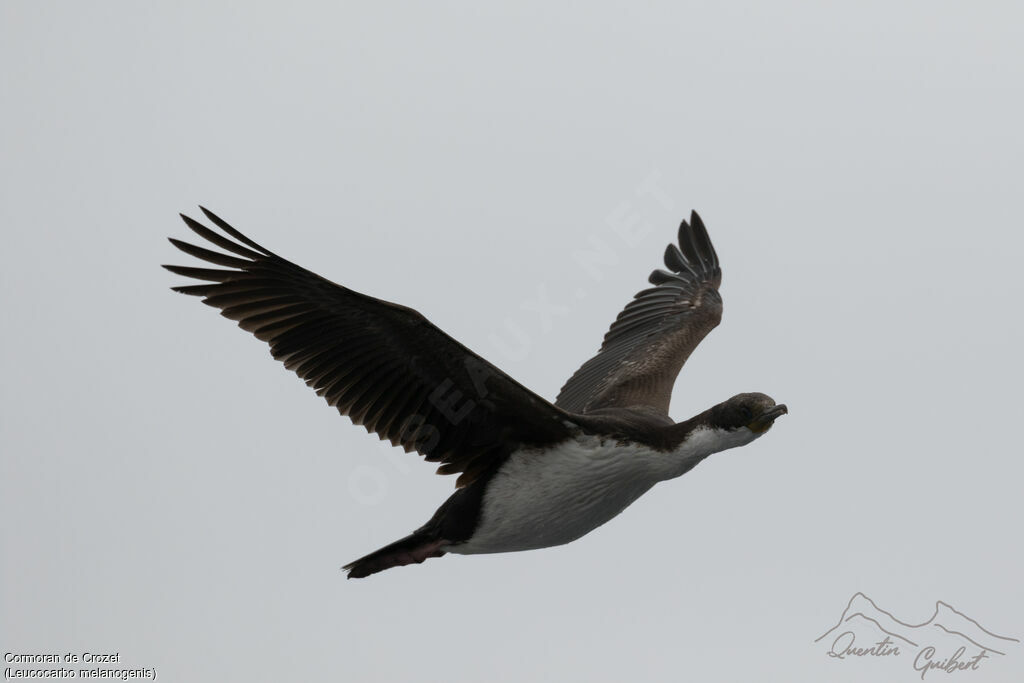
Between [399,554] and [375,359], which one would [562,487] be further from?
[375,359]

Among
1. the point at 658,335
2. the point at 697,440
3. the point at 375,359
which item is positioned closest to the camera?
the point at 375,359

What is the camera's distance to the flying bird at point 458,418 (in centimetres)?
823

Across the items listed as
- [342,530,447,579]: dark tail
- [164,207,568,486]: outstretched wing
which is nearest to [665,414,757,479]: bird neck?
[164,207,568,486]: outstretched wing

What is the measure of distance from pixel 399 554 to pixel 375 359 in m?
1.63

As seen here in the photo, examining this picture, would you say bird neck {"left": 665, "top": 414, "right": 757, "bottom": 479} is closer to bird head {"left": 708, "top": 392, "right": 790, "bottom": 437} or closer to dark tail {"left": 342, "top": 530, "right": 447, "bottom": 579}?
bird head {"left": 708, "top": 392, "right": 790, "bottom": 437}

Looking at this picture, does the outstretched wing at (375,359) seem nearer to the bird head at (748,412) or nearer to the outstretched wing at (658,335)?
the bird head at (748,412)

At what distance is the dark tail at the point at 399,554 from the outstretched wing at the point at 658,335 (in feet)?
7.41

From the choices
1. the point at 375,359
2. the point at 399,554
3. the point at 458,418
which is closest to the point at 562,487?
the point at 458,418

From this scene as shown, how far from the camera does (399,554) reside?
30.5 ft

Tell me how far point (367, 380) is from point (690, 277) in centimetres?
534

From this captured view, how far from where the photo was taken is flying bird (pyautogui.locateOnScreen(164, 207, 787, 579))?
27.0 feet

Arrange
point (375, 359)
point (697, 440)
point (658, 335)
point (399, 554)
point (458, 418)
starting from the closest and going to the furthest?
point (375, 359)
point (458, 418)
point (697, 440)
point (399, 554)
point (658, 335)

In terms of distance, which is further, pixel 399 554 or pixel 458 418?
→ pixel 399 554

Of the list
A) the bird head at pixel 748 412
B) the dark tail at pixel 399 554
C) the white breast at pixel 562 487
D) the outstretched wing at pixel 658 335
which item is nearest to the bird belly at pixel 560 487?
the white breast at pixel 562 487
